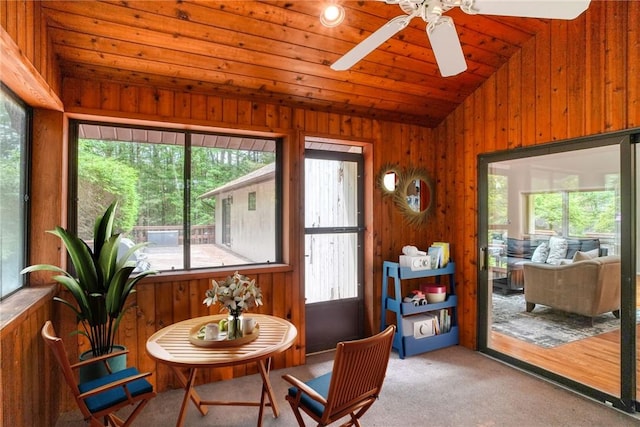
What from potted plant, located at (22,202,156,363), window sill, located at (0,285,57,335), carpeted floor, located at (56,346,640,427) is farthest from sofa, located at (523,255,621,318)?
window sill, located at (0,285,57,335)

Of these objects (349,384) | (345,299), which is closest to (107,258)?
(349,384)

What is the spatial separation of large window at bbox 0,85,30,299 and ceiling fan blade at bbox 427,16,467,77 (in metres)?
2.37

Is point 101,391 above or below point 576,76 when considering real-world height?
below

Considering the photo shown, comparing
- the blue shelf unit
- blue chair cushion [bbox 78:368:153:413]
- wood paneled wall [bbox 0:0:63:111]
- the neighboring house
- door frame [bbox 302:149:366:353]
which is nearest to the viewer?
wood paneled wall [bbox 0:0:63:111]

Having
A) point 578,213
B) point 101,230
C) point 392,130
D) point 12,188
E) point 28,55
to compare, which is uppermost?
point 392,130

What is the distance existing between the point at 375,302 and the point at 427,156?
1.86 m

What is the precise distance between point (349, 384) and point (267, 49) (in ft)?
7.95

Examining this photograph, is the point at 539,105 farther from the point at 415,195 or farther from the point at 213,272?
the point at 213,272

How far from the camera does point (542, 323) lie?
3.19 metres

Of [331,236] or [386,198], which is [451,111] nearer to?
[386,198]

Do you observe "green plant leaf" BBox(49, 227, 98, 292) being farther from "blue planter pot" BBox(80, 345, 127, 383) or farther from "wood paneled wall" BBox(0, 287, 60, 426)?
"blue planter pot" BBox(80, 345, 127, 383)

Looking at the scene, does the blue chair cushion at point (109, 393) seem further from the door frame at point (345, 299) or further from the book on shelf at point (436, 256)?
the book on shelf at point (436, 256)

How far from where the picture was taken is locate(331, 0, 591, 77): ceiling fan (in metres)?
1.43

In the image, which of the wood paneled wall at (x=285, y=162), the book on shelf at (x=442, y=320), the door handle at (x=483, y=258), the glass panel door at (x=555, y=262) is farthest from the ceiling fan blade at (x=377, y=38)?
the book on shelf at (x=442, y=320)
